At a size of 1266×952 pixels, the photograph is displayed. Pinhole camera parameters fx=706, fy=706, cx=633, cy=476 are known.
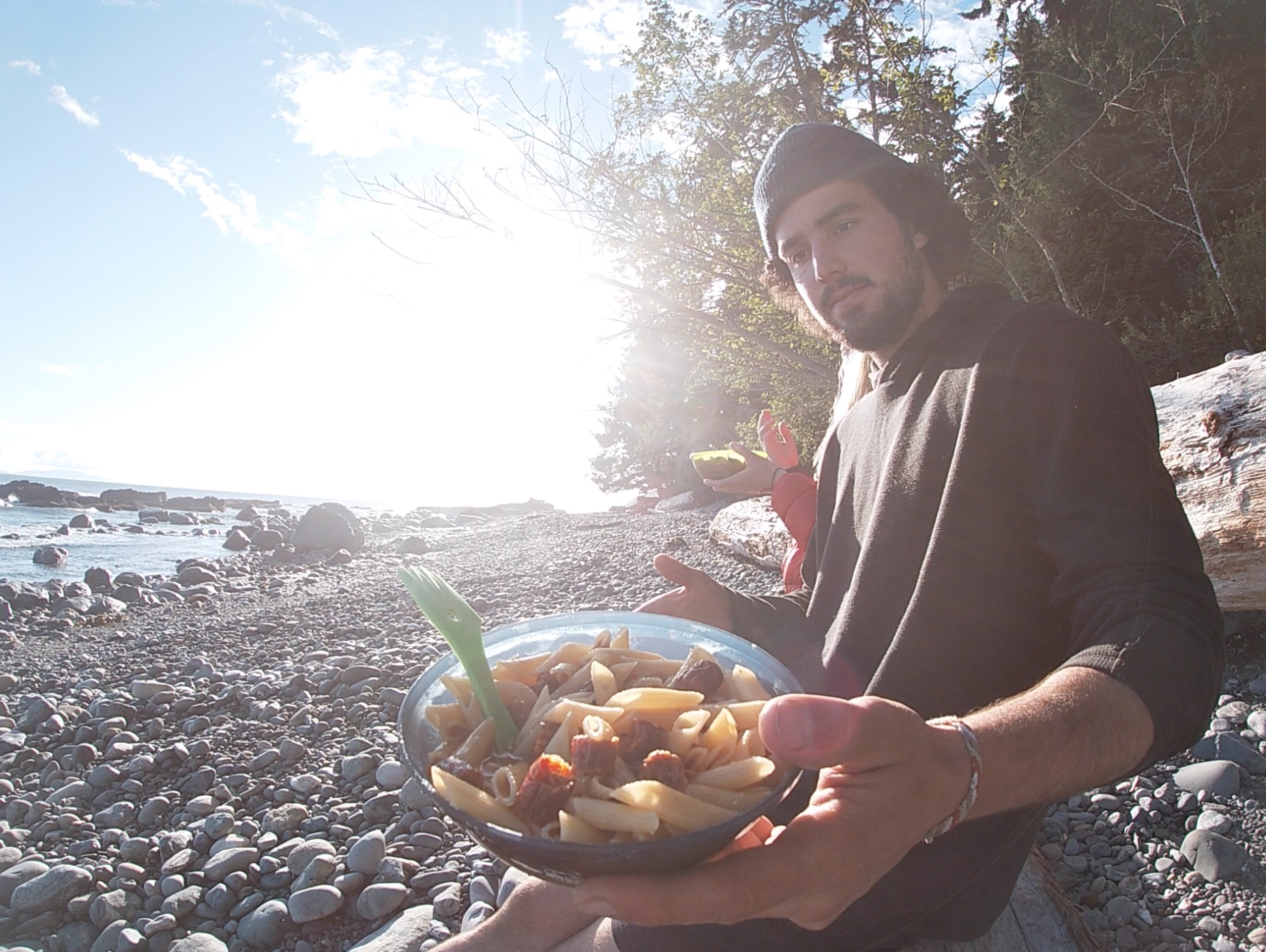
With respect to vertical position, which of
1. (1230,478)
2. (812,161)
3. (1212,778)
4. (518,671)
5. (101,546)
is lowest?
(101,546)

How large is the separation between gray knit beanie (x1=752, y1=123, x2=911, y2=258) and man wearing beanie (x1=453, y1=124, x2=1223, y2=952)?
11mm

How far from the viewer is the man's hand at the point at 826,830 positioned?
105 cm

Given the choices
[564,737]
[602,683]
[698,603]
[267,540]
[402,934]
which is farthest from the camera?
[267,540]

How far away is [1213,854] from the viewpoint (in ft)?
9.10

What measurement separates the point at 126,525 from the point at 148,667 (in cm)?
2093

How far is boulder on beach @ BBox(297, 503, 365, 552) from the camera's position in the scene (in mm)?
14922

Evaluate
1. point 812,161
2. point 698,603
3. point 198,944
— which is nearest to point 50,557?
point 198,944

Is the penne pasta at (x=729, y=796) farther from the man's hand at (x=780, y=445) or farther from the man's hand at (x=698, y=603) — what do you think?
the man's hand at (x=780, y=445)

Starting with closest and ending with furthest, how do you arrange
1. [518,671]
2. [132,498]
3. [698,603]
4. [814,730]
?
[814,730], [518,671], [698,603], [132,498]

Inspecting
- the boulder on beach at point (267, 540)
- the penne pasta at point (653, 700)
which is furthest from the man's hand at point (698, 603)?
the boulder on beach at point (267, 540)

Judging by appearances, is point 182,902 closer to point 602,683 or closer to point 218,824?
point 218,824

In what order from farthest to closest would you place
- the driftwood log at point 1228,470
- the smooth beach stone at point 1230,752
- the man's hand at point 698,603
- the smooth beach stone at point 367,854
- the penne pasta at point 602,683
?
the driftwood log at point 1228,470
the smooth beach stone at point 1230,752
the smooth beach stone at point 367,854
the man's hand at point 698,603
the penne pasta at point 602,683

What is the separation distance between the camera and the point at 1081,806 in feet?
10.8

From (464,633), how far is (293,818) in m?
2.96
